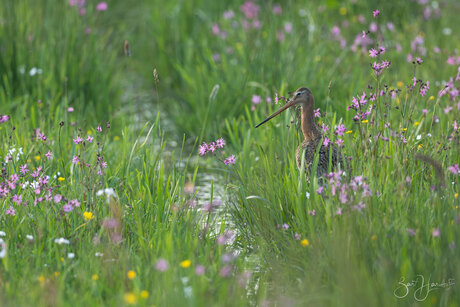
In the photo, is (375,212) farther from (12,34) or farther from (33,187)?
(12,34)

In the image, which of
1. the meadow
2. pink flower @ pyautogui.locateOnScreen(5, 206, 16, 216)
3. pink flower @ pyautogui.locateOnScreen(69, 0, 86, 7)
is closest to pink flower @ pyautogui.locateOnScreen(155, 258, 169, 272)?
the meadow

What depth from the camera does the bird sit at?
178 inches

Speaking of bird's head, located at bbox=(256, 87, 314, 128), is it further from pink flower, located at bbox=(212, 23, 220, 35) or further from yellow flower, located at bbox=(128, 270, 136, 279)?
pink flower, located at bbox=(212, 23, 220, 35)

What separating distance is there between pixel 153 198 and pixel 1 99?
2664 millimetres

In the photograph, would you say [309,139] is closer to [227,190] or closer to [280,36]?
[227,190]

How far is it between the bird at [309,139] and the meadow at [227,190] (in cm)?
11

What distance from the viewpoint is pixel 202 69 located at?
729 centimetres

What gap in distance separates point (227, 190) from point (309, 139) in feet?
2.75

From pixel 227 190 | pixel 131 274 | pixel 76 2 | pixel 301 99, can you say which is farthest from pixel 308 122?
pixel 76 2

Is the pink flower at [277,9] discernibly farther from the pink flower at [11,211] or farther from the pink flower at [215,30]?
the pink flower at [11,211]

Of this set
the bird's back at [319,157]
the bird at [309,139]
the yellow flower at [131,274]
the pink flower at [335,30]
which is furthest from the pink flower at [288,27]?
the yellow flower at [131,274]

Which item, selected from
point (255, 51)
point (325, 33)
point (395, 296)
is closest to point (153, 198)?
point (395, 296)

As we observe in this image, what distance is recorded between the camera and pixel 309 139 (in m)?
4.90

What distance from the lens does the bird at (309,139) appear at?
178 inches
